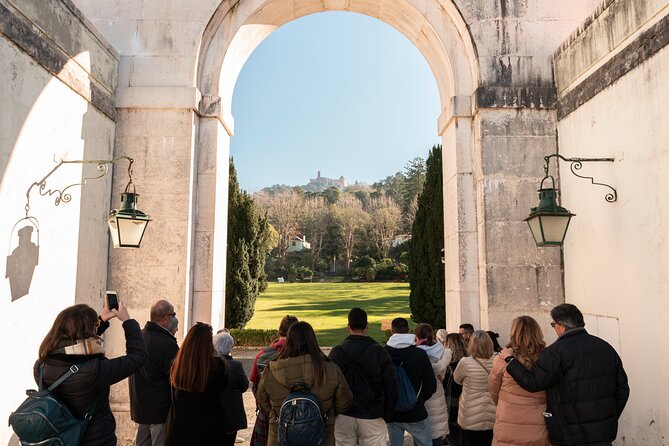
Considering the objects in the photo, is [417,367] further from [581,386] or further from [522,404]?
[581,386]

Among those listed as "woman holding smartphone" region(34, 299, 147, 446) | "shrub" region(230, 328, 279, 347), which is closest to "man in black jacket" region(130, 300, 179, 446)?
"woman holding smartphone" region(34, 299, 147, 446)

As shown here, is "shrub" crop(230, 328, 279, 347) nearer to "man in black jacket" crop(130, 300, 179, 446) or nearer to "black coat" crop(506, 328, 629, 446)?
"man in black jacket" crop(130, 300, 179, 446)

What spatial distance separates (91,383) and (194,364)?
617 mm

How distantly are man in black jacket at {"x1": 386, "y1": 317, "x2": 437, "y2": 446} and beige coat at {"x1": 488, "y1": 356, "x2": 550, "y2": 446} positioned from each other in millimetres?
607

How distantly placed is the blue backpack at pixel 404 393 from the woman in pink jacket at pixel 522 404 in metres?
0.63

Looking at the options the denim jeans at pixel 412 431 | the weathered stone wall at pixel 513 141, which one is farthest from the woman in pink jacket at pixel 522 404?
the weathered stone wall at pixel 513 141

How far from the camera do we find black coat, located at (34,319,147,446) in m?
2.61

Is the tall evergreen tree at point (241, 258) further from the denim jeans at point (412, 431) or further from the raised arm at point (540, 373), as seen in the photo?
the raised arm at point (540, 373)

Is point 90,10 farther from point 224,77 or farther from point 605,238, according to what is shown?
point 605,238

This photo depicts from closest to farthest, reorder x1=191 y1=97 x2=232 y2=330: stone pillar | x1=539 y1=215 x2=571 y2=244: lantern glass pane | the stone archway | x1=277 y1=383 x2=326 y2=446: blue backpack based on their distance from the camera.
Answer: x1=277 y1=383 x2=326 y2=446: blue backpack < x1=539 y1=215 x2=571 y2=244: lantern glass pane < x1=191 y1=97 x2=232 y2=330: stone pillar < the stone archway

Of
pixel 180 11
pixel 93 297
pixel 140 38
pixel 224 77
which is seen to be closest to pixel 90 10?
pixel 140 38

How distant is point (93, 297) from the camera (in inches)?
215

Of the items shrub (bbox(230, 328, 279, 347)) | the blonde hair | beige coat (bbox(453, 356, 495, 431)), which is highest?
the blonde hair

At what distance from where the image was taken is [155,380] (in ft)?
11.7
